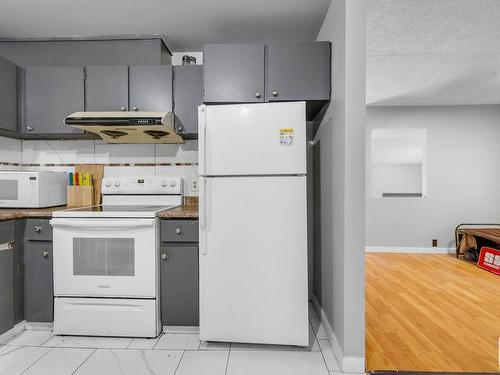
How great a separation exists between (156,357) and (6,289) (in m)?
1.18

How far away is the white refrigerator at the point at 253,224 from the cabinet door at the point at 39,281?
1167 millimetres

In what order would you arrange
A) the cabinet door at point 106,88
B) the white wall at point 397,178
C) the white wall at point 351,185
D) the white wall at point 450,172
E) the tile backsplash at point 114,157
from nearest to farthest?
the white wall at point 351,185 → the cabinet door at point 106,88 → the tile backsplash at point 114,157 → the white wall at point 450,172 → the white wall at point 397,178

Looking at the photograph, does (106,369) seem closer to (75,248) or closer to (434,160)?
(75,248)

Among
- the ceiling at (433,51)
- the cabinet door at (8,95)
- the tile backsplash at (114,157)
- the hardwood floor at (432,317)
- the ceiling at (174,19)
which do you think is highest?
the ceiling at (433,51)

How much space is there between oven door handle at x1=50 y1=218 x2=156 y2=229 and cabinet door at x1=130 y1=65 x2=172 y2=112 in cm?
99

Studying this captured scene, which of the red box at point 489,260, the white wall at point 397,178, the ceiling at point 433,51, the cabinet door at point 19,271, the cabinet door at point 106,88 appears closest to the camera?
the cabinet door at point 19,271

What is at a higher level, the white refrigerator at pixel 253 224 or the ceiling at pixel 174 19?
the ceiling at pixel 174 19

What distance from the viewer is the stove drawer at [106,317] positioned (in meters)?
2.04

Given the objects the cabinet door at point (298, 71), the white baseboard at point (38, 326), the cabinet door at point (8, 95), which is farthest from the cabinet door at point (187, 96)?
the white baseboard at point (38, 326)

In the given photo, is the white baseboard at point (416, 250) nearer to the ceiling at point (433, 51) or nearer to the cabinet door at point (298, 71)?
the ceiling at point (433, 51)

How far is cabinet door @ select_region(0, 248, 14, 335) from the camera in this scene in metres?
2.01

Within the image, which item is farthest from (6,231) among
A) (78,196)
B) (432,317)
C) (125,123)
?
(432,317)

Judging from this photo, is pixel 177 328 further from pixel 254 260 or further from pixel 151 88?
pixel 151 88

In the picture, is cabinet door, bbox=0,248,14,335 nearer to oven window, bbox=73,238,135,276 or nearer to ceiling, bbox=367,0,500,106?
oven window, bbox=73,238,135,276
